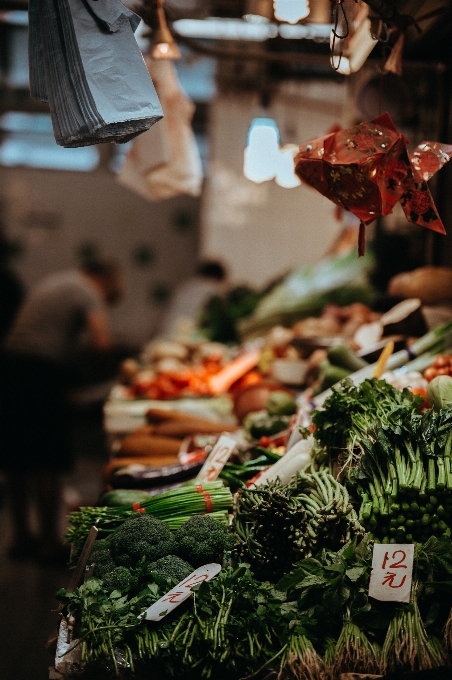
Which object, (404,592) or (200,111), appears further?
(200,111)

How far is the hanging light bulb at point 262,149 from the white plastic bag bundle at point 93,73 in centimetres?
276

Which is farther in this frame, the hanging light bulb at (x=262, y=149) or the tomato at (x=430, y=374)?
the hanging light bulb at (x=262, y=149)

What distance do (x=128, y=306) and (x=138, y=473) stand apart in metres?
8.09

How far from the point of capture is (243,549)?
2420 mm

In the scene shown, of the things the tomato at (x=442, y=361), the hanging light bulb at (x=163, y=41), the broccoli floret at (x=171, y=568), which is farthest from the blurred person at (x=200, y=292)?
the broccoli floret at (x=171, y=568)

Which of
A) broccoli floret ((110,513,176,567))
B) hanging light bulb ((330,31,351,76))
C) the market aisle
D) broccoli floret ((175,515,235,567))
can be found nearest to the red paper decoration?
hanging light bulb ((330,31,351,76))

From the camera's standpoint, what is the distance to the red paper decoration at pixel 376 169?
2828 mm

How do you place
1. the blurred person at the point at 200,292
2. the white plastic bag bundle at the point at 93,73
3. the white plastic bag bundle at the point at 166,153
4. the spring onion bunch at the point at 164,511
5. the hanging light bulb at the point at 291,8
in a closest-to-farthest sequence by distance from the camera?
the white plastic bag bundle at the point at 93,73 → the spring onion bunch at the point at 164,511 → the hanging light bulb at the point at 291,8 → the white plastic bag bundle at the point at 166,153 → the blurred person at the point at 200,292

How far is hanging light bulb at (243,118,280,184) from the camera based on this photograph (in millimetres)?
5258

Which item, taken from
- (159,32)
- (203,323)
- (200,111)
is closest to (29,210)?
(200,111)

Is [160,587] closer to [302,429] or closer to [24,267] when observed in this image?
[302,429]

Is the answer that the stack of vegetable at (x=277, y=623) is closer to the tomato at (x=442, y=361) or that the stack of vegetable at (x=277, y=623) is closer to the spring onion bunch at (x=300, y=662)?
the spring onion bunch at (x=300, y=662)

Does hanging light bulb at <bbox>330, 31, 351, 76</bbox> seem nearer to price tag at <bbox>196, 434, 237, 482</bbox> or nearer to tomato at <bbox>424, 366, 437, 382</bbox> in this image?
tomato at <bbox>424, 366, 437, 382</bbox>

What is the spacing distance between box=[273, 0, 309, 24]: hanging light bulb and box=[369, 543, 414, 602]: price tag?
321 cm
